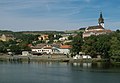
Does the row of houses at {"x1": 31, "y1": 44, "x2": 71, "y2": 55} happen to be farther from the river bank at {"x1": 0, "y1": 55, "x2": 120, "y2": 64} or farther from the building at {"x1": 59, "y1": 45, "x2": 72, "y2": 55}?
the river bank at {"x1": 0, "y1": 55, "x2": 120, "y2": 64}

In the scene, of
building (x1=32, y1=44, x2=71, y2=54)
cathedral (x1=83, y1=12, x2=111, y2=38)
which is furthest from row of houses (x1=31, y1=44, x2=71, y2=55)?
cathedral (x1=83, y1=12, x2=111, y2=38)

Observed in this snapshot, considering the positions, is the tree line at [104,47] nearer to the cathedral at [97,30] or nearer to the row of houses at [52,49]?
the row of houses at [52,49]

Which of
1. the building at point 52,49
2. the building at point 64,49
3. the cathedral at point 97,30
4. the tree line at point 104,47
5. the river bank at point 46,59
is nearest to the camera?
the tree line at point 104,47

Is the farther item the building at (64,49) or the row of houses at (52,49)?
the row of houses at (52,49)

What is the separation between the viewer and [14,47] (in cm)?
8919

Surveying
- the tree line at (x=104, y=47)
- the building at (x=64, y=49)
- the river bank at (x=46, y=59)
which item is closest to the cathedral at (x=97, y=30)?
the building at (x=64, y=49)

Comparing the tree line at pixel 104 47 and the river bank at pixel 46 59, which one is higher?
the tree line at pixel 104 47

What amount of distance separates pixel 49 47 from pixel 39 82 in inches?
2196

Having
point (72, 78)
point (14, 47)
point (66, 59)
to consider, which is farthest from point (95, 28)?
point (72, 78)

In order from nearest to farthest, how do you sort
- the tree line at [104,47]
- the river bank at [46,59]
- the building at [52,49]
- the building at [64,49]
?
the tree line at [104,47]
the river bank at [46,59]
the building at [64,49]
the building at [52,49]

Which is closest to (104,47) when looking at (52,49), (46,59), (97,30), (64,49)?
(46,59)

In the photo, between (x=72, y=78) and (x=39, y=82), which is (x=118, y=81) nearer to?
(x=72, y=78)

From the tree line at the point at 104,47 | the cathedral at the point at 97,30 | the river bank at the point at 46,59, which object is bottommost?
the river bank at the point at 46,59

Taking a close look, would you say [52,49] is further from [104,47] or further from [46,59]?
[104,47]
